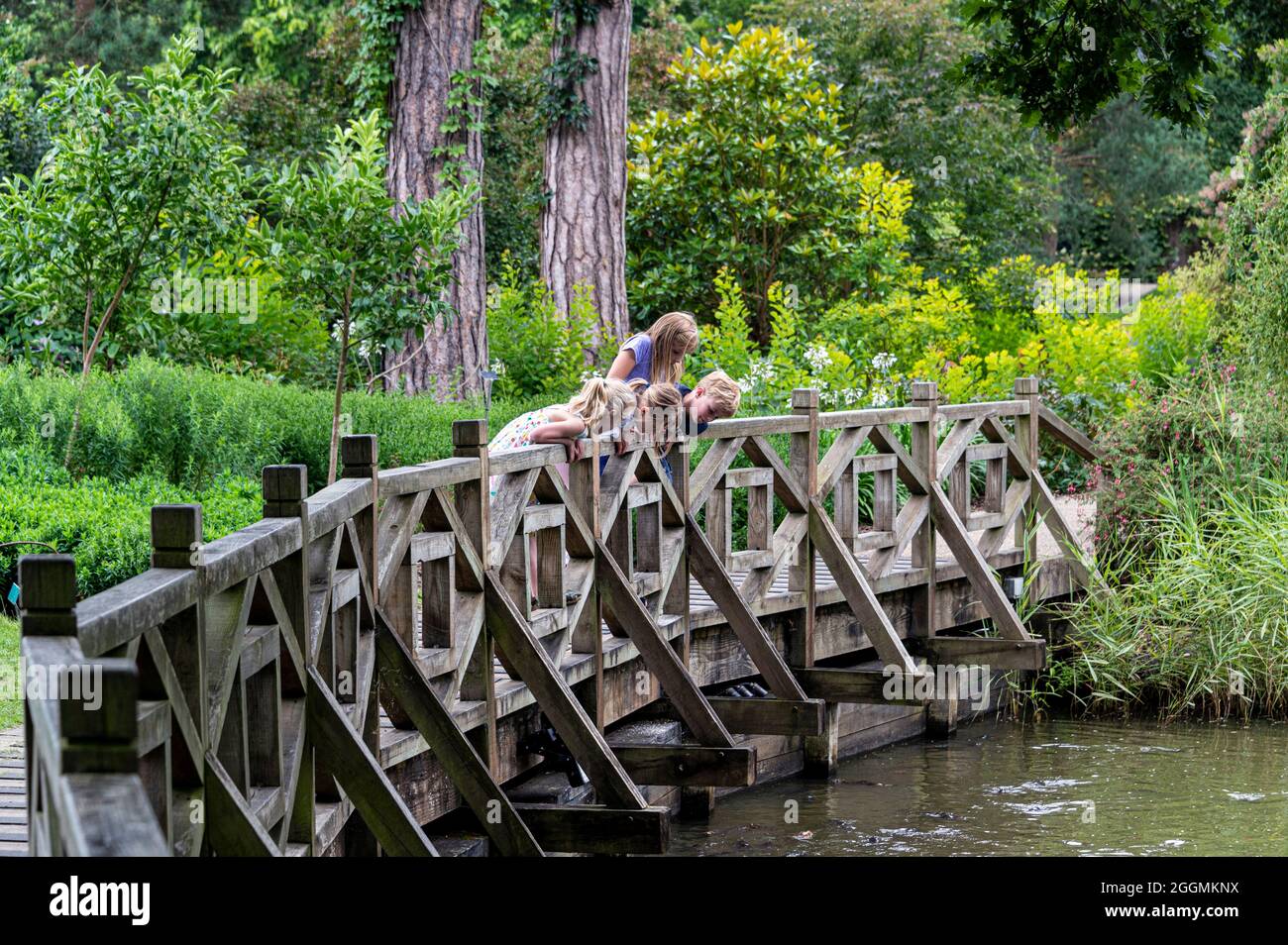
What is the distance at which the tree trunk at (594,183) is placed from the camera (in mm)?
14070

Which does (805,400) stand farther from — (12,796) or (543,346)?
(12,796)

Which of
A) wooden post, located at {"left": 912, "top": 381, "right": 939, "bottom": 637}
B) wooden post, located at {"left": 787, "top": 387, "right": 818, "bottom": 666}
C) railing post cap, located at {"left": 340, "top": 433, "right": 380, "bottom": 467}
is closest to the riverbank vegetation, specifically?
wooden post, located at {"left": 912, "top": 381, "right": 939, "bottom": 637}

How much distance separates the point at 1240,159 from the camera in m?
18.2

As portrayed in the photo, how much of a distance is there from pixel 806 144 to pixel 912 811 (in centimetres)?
930

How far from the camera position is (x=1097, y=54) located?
791cm

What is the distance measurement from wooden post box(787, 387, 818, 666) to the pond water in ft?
2.68

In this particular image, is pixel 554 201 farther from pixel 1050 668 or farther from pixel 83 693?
pixel 83 693

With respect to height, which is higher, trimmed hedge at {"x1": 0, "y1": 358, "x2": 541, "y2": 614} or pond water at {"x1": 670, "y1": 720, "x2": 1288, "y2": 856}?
trimmed hedge at {"x1": 0, "y1": 358, "x2": 541, "y2": 614}

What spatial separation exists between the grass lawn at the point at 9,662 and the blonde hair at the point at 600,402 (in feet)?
8.50

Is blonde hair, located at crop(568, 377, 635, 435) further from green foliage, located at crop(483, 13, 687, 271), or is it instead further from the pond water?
green foliage, located at crop(483, 13, 687, 271)

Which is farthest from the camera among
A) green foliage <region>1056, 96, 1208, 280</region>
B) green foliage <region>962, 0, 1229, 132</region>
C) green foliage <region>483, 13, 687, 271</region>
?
green foliage <region>1056, 96, 1208, 280</region>

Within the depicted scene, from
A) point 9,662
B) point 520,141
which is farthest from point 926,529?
point 520,141

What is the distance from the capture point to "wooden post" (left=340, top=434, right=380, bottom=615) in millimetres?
5320
